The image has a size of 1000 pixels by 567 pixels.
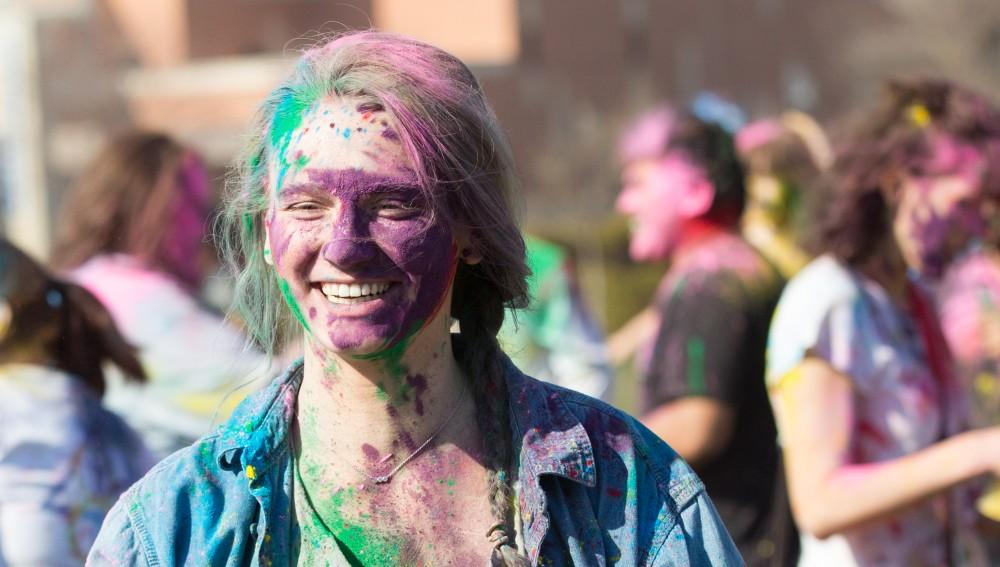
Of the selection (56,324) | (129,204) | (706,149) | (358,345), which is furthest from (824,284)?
(129,204)

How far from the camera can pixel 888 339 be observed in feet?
12.3

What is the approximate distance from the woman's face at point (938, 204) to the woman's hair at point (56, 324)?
208 centimetres

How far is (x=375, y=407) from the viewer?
94.5 inches

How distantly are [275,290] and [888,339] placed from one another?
1.82m

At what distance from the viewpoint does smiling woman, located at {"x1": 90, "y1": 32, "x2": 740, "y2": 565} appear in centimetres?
231

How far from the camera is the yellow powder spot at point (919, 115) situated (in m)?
4.16

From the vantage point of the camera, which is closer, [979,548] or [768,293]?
[979,548]

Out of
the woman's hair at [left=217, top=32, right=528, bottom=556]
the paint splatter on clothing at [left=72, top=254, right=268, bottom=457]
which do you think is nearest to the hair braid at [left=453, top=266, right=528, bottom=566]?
the woman's hair at [left=217, top=32, right=528, bottom=556]

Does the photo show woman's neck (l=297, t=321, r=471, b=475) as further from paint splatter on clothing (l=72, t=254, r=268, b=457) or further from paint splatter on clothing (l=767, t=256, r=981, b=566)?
paint splatter on clothing (l=72, t=254, r=268, b=457)

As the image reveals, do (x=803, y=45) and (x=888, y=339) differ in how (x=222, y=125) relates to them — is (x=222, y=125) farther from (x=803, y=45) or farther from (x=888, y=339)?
(x=888, y=339)

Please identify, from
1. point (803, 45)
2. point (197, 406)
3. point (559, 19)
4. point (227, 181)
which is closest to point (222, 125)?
point (559, 19)

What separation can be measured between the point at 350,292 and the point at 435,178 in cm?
22

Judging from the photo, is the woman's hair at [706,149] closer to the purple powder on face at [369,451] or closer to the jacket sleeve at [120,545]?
the purple powder on face at [369,451]

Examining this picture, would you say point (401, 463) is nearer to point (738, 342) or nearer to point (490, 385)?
point (490, 385)
